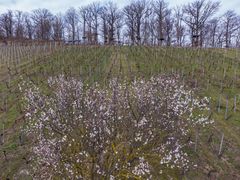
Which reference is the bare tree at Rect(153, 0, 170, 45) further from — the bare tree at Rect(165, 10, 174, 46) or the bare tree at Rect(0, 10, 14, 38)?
the bare tree at Rect(0, 10, 14, 38)

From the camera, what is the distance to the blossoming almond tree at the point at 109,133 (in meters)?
8.80

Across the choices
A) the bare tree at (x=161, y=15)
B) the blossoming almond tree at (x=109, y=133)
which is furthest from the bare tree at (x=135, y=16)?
the blossoming almond tree at (x=109, y=133)

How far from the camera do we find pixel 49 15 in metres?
80.0

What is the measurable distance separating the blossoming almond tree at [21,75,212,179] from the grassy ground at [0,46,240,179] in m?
2.31

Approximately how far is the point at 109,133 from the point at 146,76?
1381 centimetres

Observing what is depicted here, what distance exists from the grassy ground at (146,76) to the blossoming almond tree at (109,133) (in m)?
2.31

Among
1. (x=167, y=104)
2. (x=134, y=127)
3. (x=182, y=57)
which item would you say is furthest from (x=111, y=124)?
(x=182, y=57)

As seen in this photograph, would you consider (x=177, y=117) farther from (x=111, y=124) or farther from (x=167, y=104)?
(x=111, y=124)

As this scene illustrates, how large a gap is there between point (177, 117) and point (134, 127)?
8.02 feet

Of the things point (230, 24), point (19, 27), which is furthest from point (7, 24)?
point (230, 24)

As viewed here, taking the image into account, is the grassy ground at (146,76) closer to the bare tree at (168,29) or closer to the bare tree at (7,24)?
the bare tree at (168,29)

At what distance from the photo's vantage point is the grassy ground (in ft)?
41.5

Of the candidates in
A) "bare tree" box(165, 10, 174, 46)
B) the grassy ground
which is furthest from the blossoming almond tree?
"bare tree" box(165, 10, 174, 46)

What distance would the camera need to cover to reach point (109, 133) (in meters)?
9.29
